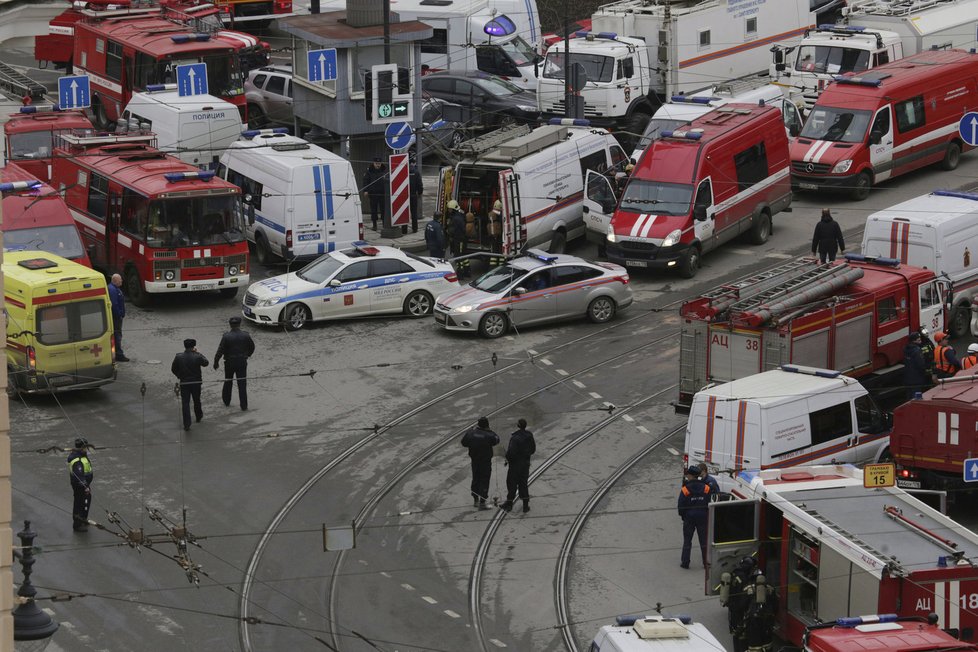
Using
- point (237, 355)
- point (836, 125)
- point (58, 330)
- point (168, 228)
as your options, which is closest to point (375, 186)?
point (168, 228)

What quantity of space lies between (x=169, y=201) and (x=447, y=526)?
36.9ft

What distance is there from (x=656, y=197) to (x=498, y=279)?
4423mm

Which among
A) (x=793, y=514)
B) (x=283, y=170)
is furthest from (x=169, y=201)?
(x=793, y=514)

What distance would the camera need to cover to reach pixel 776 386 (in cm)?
2392

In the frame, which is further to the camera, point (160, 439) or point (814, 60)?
point (814, 60)

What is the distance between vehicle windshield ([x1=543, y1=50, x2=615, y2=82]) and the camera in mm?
41844

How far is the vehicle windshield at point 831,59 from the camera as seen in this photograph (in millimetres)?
42875

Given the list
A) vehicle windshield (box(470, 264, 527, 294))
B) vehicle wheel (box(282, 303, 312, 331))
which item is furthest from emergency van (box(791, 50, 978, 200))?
vehicle wheel (box(282, 303, 312, 331))

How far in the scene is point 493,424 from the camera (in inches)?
1056

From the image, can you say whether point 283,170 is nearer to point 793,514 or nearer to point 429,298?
point 429,298

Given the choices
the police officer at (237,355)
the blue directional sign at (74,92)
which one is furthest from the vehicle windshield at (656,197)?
the blue directional sign at (74,92)

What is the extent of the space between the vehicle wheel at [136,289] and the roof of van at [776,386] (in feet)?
41.3

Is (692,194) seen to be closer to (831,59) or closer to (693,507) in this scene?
(831,59)

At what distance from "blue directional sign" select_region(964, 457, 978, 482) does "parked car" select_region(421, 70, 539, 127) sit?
69.4 feet
